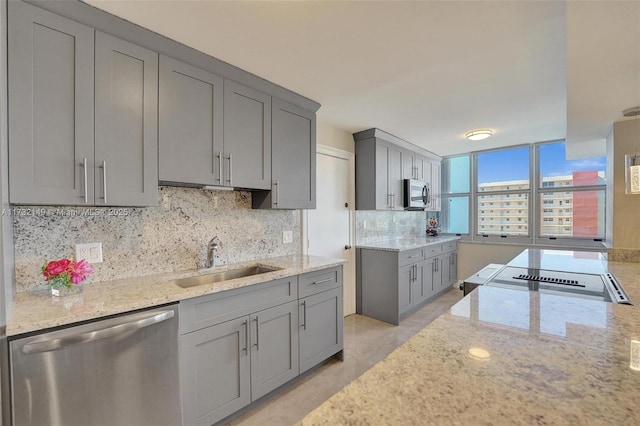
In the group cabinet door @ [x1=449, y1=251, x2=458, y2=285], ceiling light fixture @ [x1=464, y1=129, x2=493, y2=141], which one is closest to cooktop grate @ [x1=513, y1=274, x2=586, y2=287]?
ceiling light fixture @ [x1=464, y1=129, x2=493, y2=141]

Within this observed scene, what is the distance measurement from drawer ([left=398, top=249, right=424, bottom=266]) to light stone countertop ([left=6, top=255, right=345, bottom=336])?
6.14 ft

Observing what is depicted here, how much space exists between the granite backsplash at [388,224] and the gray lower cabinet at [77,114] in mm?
2697

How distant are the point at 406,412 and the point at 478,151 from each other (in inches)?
207

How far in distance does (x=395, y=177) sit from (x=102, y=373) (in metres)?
3.58

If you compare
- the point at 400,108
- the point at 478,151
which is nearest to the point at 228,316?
the point at 400,108

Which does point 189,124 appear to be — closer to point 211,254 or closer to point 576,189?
point 211,254

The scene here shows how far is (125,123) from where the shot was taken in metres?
1.59

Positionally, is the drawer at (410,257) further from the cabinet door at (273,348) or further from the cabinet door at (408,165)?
the cabinet door at (273,348)

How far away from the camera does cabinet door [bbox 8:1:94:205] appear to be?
127cm

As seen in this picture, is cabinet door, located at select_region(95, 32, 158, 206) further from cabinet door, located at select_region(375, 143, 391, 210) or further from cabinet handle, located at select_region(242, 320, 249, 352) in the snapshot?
cabinet door, located at select_region(375, 143, 391, 210)

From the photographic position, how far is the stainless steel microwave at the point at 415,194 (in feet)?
13.4

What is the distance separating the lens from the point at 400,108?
287cm

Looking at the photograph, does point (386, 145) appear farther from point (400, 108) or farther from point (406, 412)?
point (406, 412)

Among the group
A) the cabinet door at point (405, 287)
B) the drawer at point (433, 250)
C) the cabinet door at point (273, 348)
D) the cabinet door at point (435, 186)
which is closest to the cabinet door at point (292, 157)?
the cabinet door at point (273, 348)
